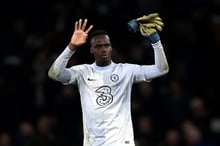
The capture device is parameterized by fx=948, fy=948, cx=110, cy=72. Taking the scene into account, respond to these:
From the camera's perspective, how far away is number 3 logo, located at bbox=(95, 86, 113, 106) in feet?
30.8

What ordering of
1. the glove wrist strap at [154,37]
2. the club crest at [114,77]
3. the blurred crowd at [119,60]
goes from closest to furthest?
1. the glove wrist strap at [154,37]
2. the club crest at [114,77]
3. the blurred crowd at [119,60]

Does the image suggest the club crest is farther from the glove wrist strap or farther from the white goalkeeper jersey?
the glove wrist strap

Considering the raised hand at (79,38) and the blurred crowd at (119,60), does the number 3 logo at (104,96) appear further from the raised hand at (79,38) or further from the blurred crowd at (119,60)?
the blurred crowd at (119,60)

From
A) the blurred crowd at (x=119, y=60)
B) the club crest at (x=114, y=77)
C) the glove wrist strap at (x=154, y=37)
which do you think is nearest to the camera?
the glove wrist strap at (x=154, y=37)

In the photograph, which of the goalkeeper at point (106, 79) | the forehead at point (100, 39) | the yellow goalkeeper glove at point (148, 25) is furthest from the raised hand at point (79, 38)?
the yellow goalkeeper glove at point (148, 25)

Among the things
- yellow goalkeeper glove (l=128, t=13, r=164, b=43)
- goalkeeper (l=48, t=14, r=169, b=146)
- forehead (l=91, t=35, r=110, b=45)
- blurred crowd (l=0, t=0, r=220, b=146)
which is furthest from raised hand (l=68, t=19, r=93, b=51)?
blurred crowd (l=0, t=0, r=220, b=146)

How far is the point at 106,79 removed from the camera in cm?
946

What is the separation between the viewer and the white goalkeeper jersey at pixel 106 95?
9.34m
